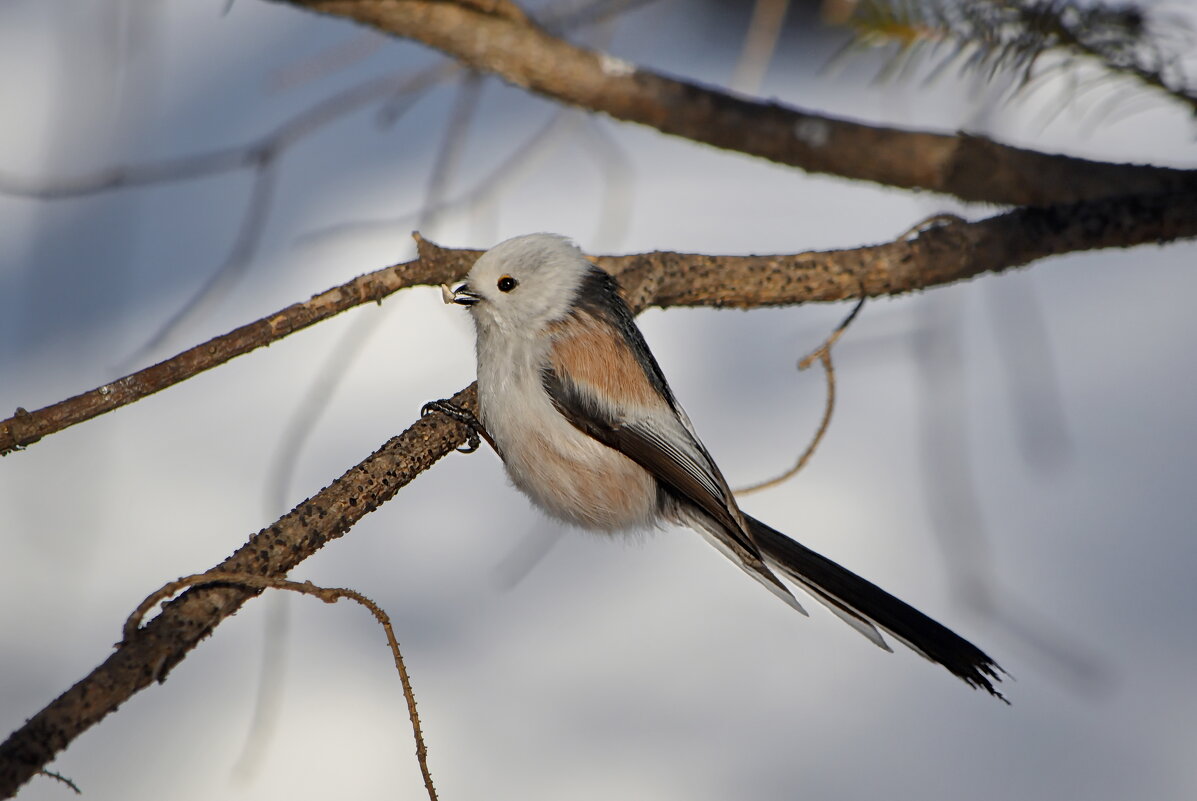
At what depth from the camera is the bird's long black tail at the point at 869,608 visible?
2.84 feet

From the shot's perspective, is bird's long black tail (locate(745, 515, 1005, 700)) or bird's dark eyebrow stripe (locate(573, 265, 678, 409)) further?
bird's dark eyebrow stripe (locate(573, 265, 678, 409))

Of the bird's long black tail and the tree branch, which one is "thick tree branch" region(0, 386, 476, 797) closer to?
the tree branch

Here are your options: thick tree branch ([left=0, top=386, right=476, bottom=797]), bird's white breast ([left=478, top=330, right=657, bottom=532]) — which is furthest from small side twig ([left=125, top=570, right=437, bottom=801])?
bird's white breast ([left=478, top=330, right=657, bottom=532])

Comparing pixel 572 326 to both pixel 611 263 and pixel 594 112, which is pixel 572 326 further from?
pixel 594 112

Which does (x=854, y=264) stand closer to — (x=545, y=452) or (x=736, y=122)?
(x=736, y=122)

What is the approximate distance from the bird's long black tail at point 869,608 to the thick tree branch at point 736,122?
43 centimetres

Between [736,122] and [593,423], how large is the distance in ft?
1.32

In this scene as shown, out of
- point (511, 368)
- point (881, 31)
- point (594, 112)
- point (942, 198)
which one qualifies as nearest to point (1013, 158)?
point (942, 198)

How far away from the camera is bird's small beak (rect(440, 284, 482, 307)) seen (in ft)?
3.31

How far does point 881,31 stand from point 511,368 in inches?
19.8

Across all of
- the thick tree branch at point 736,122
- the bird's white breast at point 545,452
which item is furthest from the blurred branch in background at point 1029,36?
the bird's white breast at point 545,452

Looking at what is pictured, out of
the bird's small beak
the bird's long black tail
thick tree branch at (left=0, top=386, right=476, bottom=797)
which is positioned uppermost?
the bird's small beak

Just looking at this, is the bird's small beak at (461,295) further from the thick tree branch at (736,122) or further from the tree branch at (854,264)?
the thick tree branch at (736,122)

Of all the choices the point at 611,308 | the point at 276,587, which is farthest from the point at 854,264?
the point at 276,587
